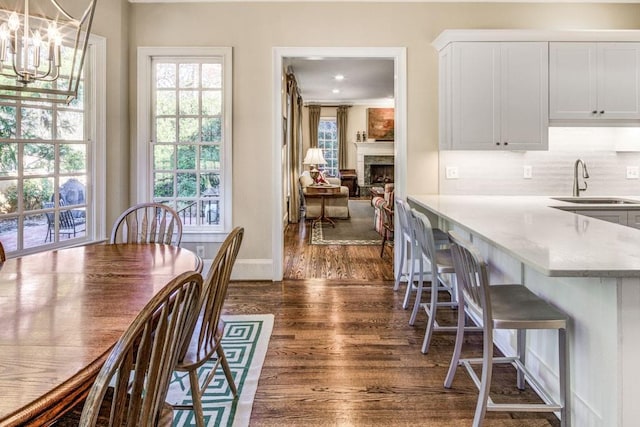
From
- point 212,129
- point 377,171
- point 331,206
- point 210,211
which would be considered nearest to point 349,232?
point 331,206

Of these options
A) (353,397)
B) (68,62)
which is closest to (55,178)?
(68,62)

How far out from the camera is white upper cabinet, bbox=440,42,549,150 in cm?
387

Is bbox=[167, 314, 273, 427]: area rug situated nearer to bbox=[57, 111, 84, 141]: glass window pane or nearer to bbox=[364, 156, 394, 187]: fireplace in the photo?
bbox=[57, 111, 84, 141]: glass window pane

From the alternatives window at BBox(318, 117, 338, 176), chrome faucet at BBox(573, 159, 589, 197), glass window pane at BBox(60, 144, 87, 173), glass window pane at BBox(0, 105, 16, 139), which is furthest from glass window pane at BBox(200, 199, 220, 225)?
window at BBox(318, 117, 338, 176)

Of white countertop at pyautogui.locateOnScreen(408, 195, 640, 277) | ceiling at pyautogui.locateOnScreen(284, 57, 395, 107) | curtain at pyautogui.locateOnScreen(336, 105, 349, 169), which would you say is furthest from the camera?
curtain at pyautogui.locateOnScreen(336, 105, 349, 169)

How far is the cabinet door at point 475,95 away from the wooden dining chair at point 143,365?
3.26 meters

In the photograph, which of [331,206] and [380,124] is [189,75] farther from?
[380,124]

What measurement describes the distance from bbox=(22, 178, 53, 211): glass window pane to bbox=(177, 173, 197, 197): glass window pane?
1.16 m

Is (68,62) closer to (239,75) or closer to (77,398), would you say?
(239,75)

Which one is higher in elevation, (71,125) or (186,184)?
(71,125)

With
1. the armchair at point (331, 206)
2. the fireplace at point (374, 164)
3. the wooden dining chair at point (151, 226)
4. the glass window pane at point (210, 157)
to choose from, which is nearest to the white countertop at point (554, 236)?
the wooden dining chair at point (151, 226)

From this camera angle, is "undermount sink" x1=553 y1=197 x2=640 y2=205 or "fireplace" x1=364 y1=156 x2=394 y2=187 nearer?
"undermount sink" x1=553 y1=197 x2=640 y2=205

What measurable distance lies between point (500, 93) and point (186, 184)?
3111mm

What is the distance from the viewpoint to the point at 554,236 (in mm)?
2020
